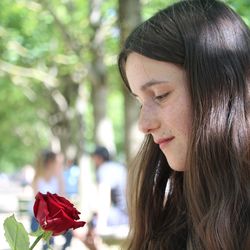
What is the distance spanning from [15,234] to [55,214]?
0.39ft

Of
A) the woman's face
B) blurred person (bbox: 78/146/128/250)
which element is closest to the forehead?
the woman's face

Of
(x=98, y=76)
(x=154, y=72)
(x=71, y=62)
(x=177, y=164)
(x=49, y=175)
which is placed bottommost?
(x=177, y=164)

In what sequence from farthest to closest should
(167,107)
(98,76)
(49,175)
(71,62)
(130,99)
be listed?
1. (71,62)
2. (98,76)
3. (49,175)
4. (130,99)
5. (167,107)

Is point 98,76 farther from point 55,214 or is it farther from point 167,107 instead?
point 55,214

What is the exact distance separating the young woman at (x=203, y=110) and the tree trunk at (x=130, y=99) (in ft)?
15.1

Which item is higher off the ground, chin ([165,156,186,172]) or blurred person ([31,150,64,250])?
blurred person ([31,150,64,250])

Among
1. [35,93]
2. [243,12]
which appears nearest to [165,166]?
[243,12]

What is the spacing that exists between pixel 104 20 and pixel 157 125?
36.5 feet

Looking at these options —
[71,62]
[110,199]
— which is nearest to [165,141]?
[110,199]

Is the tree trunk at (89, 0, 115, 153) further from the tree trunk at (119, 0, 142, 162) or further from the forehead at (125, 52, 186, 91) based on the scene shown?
the forehead at (125, 52, 186, 91)

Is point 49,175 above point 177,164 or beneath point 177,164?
above

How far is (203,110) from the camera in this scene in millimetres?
1702

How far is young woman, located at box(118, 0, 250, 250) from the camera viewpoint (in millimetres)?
1686

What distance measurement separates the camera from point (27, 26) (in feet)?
45.1
